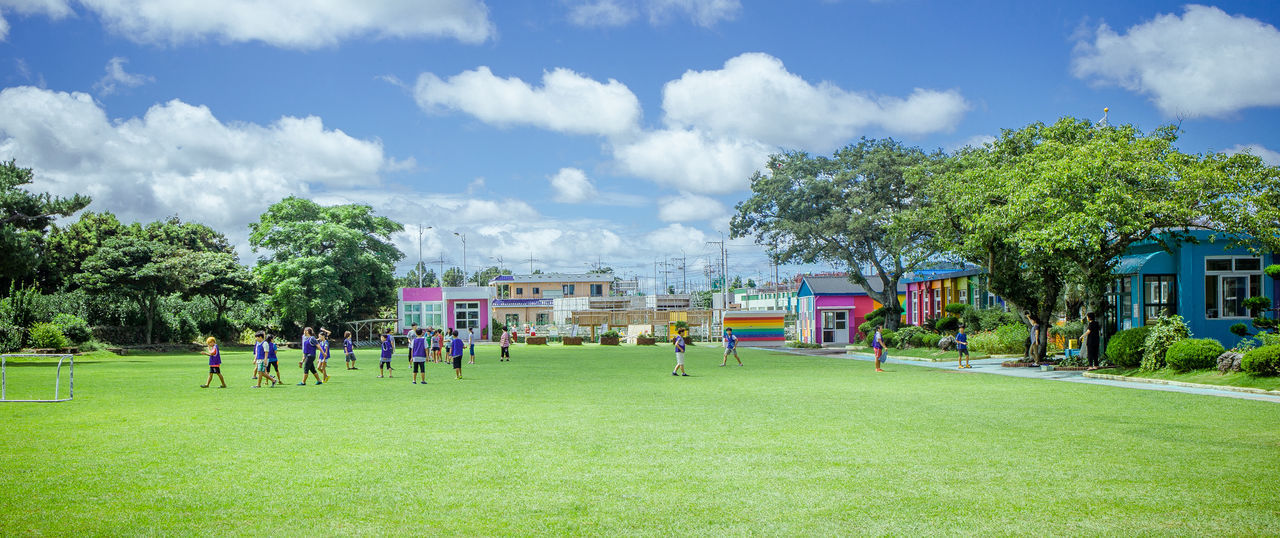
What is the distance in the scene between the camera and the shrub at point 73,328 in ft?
146

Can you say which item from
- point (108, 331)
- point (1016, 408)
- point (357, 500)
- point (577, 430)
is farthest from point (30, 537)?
point (108, 331)

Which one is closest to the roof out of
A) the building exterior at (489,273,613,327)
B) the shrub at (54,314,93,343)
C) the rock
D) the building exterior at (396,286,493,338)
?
the building exterior at (489,273,613,327)

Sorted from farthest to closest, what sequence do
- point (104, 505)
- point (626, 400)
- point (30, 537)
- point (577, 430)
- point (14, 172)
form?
point (14, 172) < point (626, 400) < point (577, 430) < point (104, 505) < point (30, 537)

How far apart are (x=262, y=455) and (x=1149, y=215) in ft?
78.2

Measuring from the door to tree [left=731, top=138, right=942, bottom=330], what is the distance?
720 centimetres

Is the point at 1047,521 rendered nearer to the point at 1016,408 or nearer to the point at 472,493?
the point at 472,493

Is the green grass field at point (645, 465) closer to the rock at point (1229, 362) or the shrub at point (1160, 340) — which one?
the rock at point (1229, 362)

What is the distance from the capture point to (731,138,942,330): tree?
5191 cm

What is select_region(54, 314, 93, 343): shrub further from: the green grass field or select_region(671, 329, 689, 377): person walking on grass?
select_region(671, 329, 689, 377): person walking on grass

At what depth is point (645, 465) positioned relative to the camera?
10367mm

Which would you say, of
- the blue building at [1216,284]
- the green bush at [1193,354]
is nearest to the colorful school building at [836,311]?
the blue building at [1216,284]

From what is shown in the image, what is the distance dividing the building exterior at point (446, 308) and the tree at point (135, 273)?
2098cm

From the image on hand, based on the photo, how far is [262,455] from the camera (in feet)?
36.8

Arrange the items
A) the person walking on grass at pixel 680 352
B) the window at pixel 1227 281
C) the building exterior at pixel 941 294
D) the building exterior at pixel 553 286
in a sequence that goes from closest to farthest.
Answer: the person walking on grass at pixel 680 352
the window at pixel 1227 281
the building exterior at pixel 941 294
the building exterior at pixel 553 286
